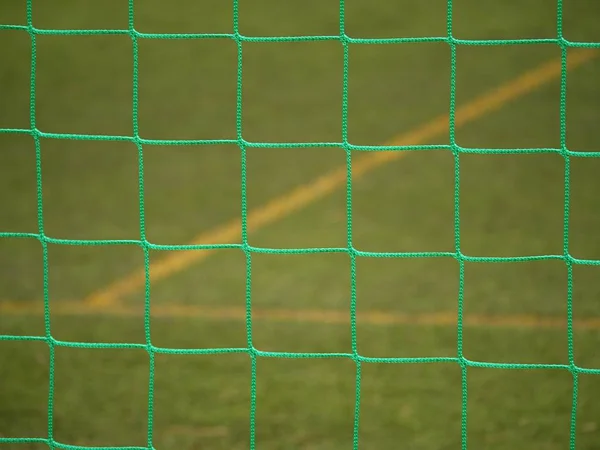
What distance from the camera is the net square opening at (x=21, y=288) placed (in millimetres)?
3221

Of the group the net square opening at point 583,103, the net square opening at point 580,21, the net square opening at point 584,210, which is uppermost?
the net square opening at point 580,21

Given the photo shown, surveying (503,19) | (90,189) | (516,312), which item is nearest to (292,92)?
(90,189)

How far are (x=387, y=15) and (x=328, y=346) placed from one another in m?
3.89

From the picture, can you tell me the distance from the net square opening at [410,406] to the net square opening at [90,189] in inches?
54.1

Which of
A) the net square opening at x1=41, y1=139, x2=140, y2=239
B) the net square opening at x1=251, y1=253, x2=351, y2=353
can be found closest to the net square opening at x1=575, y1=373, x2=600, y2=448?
the net square opening at x1=251, y1=253, x2=351, y2=353

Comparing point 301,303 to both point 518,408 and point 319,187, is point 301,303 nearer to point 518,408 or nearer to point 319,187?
point 518,408

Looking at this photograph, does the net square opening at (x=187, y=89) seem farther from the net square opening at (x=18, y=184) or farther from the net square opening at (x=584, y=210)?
the net square opening at (x=584, y=210)

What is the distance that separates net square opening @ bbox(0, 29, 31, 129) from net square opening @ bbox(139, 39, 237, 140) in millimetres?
601

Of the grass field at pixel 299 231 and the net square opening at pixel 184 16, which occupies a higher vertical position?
the net square opening at pixel 184 16

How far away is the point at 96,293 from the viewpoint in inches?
137

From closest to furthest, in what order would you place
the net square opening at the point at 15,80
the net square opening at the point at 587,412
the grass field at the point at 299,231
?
the net square opening at the point at 587,412 < the grass field at the point at 299,231 < the net square opening at the point at 15,80

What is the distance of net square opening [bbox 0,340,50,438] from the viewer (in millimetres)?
2619

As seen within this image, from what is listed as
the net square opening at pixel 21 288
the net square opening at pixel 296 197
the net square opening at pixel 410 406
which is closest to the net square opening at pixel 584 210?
the net square opening at pixel 296 197

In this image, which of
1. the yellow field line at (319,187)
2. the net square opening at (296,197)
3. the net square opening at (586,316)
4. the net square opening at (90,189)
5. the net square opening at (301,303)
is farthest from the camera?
the net square opening at (90,189)
